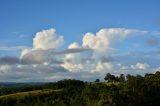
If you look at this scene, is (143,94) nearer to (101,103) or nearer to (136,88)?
(136,88)

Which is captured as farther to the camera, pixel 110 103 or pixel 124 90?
pixel 124 90

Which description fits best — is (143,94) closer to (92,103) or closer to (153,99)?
(153,99)

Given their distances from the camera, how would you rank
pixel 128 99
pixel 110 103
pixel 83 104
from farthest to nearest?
1. pixel 83 104
2. pixel 128 99
3. pixel 110 103

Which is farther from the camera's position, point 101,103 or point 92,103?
point 92,103

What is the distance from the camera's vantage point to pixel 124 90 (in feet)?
644

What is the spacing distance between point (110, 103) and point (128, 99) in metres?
14.6

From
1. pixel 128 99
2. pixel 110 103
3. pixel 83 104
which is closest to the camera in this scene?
pixel 110 103

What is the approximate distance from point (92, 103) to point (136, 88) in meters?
24.1

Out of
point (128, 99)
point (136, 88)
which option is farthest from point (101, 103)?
point (136, 88)

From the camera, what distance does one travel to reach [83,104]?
7815 inches

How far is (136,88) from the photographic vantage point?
199 metres

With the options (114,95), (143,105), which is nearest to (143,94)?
(143,105)

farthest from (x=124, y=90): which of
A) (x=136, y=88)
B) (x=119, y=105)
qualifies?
(x=119, y=105)

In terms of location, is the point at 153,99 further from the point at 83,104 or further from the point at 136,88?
the point at 83,104
